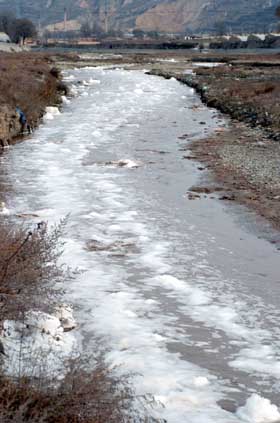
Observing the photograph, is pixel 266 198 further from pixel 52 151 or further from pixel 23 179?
pixel 52 151

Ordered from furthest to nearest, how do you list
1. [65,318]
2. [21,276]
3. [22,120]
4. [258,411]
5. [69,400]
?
1. [22,120]
2. [65,318]
3. [21,276]
4. [258,411]
5. [69,400]

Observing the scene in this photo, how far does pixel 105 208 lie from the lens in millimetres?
11766

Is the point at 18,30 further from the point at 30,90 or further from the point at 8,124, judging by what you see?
the point at 8,124

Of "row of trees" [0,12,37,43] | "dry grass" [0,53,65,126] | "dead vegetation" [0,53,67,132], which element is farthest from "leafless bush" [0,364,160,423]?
"row of trees" [0,12,37,43]

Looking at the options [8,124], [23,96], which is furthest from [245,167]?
[23,96]

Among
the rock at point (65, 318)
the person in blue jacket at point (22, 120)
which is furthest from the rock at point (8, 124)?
the rock at point (65, 318)

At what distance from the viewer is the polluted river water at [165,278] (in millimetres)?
5840

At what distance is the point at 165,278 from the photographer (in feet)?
27.0

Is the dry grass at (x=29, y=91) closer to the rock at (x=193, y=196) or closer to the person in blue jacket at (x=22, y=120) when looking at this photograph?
the person in blue jacket at (x=22, y=120)

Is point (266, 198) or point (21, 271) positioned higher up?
point (21, 271)

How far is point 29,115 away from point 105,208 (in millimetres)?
11607

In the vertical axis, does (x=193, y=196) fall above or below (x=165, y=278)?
below

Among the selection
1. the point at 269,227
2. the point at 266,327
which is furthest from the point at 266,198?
the point at 266,327

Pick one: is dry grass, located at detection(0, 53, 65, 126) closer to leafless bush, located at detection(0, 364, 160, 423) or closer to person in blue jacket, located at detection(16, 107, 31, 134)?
person in blue jacket, located at detection(16, 107, 31, 134)
